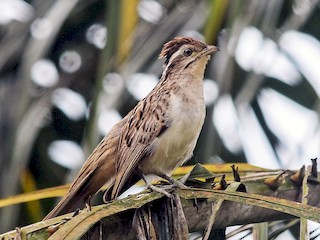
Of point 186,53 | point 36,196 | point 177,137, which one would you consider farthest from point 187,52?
point 36,196

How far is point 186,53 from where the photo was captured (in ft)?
14.3

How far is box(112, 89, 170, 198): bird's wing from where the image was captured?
3979mm

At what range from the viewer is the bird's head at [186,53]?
432cm

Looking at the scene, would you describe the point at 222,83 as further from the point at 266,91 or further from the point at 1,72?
the point at 1,72

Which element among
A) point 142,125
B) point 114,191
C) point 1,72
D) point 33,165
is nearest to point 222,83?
point 142,125

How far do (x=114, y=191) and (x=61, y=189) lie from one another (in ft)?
2.35

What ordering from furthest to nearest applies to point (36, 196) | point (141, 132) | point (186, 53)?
point (186, 53), point (141, 132), point (36, 196)

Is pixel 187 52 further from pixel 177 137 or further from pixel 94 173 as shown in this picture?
pixel 94 173

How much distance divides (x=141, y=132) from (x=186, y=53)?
547mm

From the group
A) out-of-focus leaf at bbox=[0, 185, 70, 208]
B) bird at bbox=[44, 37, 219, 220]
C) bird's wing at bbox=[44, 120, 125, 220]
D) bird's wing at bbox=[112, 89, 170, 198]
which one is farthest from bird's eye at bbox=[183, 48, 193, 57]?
out-of-focus leaf at bbox=[0, 185, 70, 208]

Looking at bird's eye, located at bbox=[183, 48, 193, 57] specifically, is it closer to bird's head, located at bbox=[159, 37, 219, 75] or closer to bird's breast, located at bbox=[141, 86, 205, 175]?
bird's head, located at bbox=[159, 37, 219, 75]

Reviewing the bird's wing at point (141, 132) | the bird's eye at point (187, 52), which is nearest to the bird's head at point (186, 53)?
the bird's eye at point (187, 52)

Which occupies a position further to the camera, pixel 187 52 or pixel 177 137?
pixel 187 52

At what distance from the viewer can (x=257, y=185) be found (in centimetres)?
281
